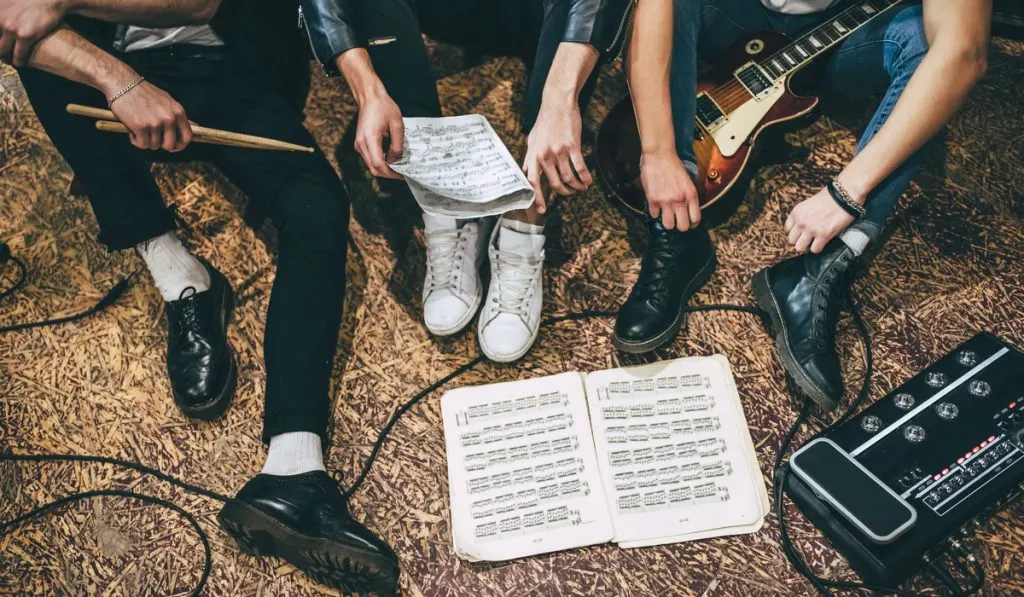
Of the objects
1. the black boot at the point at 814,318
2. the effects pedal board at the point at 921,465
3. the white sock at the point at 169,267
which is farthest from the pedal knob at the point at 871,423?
the white sock at the point at 169,267

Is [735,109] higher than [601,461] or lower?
higher

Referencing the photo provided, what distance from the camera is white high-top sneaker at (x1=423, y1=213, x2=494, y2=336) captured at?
5.90 ft

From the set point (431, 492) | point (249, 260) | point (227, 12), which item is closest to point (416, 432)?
point (431, 492)

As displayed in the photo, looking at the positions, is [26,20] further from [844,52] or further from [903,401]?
[903,401]

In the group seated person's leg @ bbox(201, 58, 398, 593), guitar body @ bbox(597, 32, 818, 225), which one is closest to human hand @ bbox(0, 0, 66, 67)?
seated person's leg @ bbox(201, 58, 398, 593)

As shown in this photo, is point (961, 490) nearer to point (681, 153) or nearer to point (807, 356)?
Result: point (807, 356)

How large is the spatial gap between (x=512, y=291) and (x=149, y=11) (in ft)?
3.50

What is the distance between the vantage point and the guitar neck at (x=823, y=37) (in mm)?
1838

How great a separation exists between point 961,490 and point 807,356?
43cm

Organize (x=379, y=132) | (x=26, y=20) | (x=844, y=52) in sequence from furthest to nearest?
1. (x=844, y=52)
2. (x=379, y=132)
3. (x=26, y=20)

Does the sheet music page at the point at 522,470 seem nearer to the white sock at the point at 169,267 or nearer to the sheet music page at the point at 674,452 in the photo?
the sheet music page at the point at 674,452

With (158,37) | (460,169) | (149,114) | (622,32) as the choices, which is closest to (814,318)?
(622,32)

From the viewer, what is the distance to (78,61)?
4.85ft

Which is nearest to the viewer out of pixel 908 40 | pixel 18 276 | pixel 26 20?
pixel 26 20
